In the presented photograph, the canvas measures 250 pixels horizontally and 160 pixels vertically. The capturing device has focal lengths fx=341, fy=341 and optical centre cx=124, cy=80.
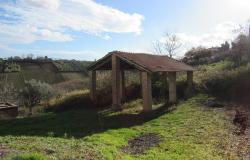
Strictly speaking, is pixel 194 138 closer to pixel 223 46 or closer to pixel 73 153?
pixel 73 153

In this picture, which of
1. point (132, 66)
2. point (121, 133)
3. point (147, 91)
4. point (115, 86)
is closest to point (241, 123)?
point (147, 91)

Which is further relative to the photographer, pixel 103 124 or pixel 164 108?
pixel 164 108

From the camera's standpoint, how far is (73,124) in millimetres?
14875

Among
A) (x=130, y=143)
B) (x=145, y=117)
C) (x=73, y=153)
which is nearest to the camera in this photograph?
(x=73, y=153)

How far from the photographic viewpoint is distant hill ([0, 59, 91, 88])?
131 ft

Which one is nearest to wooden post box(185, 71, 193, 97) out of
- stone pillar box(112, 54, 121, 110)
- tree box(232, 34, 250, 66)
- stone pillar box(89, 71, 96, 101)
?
stone pillar box(112, 54, 121, 110)

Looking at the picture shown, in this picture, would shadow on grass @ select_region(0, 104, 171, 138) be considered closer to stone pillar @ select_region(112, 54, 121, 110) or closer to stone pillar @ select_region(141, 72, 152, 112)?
stone pillar @ select_region(141, 72, 152, 112)

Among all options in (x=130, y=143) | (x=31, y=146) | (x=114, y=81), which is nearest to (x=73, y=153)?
(x=31, y=146)

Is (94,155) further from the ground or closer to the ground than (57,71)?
closer to the ground

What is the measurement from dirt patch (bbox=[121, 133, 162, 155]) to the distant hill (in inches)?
1124

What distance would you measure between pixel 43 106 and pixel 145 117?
10165 mm

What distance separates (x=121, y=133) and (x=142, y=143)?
172 cm

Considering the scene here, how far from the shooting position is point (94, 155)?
26.5ft

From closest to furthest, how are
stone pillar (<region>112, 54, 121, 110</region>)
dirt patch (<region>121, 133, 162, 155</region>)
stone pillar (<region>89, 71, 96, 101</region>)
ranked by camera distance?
1. dirt patch (<region>121, 133, 162, 155</region>)
2. stone pillar (<region>112, 54, 121, 110</region>)
3. stone pillar (<region>89, 71, 96, 101</region>)
